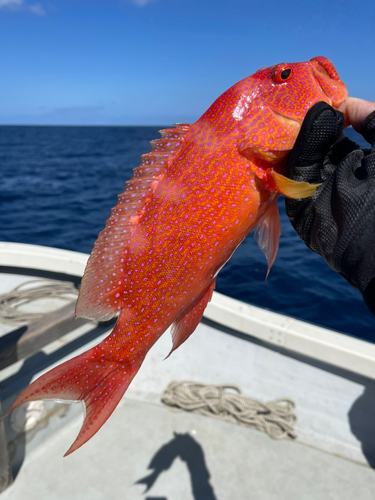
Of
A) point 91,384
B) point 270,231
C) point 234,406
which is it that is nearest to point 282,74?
point 270,231

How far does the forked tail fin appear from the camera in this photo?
5.61 feet

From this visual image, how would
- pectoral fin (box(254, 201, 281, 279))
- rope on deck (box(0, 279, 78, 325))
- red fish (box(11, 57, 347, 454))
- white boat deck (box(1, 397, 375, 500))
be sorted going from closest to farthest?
1. red fish (box(11, 57, 347, 454))
2. pectoral fin (box(254, 201, 281, 279))
3. white boat deck (box(1, 397, 375, 500))
4. rope on deck (box(0, 279, 78, 325))

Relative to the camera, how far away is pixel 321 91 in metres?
1.90

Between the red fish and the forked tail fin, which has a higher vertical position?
the red fish

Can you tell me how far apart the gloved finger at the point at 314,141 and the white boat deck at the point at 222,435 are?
2373mm

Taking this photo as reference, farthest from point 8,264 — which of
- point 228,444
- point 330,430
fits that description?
point 330,430

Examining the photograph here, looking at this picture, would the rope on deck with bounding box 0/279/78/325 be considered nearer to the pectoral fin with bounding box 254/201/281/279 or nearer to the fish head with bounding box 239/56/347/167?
the pectoral fin with bounding box 254/201/281/279

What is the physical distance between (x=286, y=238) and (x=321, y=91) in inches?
442

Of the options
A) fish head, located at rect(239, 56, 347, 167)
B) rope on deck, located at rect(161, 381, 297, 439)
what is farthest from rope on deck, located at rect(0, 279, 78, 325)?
fish head, located at rect(239, 56, 347, 167)

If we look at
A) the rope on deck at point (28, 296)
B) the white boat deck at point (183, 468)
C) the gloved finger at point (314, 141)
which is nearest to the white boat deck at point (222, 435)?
the white boat deck at point (183, 468)

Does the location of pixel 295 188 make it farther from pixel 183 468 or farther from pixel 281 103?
pixel 183 468

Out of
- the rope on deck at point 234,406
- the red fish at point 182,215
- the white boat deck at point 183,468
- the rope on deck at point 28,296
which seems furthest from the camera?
the rope on deck at point 28,296

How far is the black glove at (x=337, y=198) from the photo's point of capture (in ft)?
5.19

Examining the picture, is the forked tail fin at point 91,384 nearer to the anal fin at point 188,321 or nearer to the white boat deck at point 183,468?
the anal fin at point 188,321
